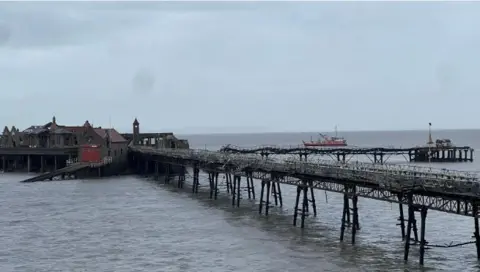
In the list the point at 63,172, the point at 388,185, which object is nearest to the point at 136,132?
the point at 63,172

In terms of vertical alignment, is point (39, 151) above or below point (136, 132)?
below

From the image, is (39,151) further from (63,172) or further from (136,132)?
(136,132)

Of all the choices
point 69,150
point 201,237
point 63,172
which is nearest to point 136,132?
point 69,150

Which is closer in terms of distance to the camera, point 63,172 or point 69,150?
point 63,172

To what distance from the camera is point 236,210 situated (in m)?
65.5

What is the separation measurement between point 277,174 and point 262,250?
15222mm

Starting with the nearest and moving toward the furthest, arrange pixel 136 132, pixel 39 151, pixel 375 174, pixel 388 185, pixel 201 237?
1. pixel 388 185
2. pixel 375 174
3. pixel 201 237
4. pixel 39 151
5. pixel 136 132

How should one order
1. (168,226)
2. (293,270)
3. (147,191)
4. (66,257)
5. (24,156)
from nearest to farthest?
1. (293,270)
2. (66,257)
3. (168,226)
4. (147,191)
5. (24,156)

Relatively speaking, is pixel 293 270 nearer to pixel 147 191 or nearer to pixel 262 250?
pixel 262 250

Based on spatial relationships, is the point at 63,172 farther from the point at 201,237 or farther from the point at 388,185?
the point at 388,185

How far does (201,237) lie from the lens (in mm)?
50844

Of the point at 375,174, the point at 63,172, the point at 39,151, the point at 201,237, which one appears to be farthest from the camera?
the point at 39,151

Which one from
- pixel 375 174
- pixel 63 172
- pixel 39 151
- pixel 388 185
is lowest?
pixel 63 172

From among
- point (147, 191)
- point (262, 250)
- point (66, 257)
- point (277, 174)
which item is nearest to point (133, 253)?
point (66, 257)
